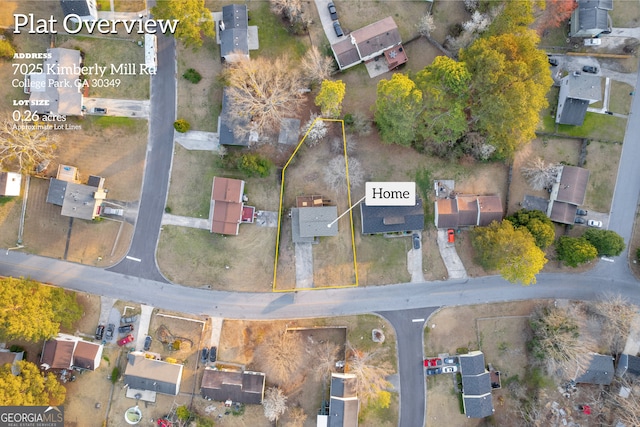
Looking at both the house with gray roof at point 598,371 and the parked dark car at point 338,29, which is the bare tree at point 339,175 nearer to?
the parked dark car at point 338,29

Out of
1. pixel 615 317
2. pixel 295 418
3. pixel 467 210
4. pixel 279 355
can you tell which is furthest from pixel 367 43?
pixel 295 418

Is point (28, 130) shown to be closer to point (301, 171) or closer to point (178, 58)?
point (178, 58)

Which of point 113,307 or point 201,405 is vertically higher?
point 113,307

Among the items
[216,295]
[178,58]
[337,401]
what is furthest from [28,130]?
[337,401]

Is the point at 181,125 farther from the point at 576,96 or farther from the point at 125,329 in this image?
the point at 576,96

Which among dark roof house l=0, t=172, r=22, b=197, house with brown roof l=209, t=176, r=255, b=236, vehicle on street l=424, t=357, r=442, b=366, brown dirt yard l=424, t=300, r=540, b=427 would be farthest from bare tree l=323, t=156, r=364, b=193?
dark roof house l=0, t=172, r=22, b=197

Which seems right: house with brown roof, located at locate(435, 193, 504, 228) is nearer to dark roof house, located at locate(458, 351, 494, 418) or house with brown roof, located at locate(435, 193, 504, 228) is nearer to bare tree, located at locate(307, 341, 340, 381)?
dark roof house, located at locate(458, 351, 494, 418)
